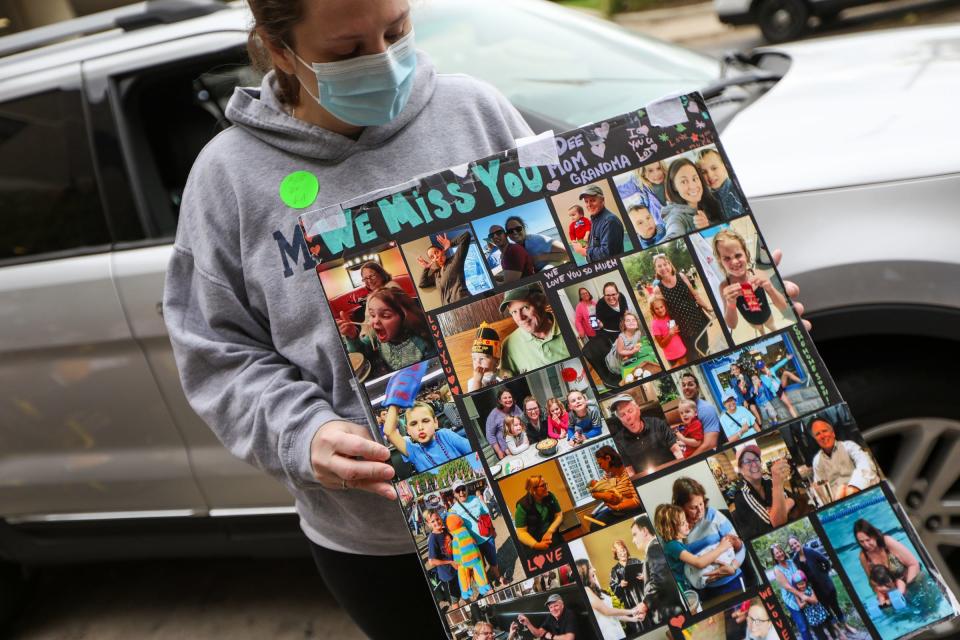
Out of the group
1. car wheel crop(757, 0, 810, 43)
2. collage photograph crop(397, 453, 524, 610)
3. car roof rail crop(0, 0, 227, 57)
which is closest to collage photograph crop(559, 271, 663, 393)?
collage photograph crop(397, 453, 524, 610)

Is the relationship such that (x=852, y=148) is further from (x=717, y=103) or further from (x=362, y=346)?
(x=362, y=346)

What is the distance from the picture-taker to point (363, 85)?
1.42 metres

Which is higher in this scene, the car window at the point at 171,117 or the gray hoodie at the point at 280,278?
the car window at the point at 171,117

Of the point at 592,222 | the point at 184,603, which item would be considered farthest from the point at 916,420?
the point at 184,603

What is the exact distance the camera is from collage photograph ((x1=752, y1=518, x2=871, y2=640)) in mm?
1229

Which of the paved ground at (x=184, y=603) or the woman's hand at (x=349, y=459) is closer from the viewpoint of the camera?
the woman's hand at (x=349, y=459)

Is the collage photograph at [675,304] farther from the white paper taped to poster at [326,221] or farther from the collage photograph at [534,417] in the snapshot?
the white paper taped to poster at [326,221]

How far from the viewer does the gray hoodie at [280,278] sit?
Result: 1.41 meters

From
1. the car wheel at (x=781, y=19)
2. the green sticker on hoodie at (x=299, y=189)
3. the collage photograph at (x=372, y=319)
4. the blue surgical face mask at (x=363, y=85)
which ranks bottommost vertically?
the collage photograph at (x=372, y=319)

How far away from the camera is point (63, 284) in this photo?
9.50 feet

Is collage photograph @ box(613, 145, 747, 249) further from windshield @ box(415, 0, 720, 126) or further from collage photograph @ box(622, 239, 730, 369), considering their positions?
windshield @ box(415, 0, 720, 126)

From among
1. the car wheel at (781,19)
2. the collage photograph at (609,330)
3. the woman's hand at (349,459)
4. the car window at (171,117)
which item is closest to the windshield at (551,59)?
the car window at (171,117)

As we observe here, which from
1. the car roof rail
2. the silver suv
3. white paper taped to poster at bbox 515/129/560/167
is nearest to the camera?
white paper taped to poster at bbox 515/129/560/167

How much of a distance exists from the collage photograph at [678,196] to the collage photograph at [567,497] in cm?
32
